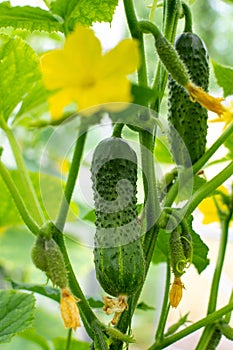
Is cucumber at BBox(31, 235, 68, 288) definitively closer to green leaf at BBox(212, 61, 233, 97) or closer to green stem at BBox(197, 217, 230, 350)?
green stem at BBox(197, 217, 230, 350)

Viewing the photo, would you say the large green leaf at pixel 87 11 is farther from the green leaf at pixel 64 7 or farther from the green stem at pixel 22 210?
the green stem at pixel 22 210

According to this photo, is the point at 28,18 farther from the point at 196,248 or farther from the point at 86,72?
the point at 196,248

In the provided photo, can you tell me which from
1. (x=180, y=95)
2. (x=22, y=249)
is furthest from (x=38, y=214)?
(x=22, y=249)

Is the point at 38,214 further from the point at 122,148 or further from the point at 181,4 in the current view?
the point at 181,4

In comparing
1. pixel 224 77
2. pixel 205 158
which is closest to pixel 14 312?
pixel 205 158

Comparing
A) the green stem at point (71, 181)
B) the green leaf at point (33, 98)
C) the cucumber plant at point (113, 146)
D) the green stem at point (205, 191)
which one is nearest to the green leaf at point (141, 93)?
the cucumber plant at point (113, 146)

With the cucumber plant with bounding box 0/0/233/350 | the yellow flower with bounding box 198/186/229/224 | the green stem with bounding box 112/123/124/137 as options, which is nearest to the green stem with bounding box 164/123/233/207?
the cucumber plant with bounding box 0/0/233/350
